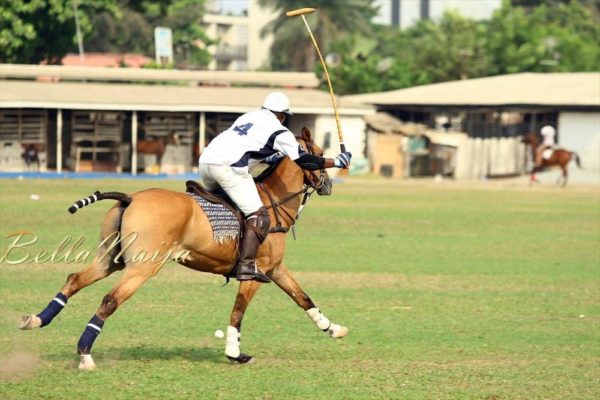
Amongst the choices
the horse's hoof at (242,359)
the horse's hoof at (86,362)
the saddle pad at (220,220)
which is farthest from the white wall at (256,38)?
the horse's hoof at (86,362)

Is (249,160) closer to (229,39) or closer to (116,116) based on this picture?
(116,116)

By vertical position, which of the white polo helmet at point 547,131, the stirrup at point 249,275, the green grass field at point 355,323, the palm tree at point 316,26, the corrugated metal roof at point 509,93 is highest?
the palm tree at point 316,26

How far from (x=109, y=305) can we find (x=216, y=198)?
1649mm

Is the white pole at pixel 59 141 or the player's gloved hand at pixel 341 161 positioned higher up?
the player's gloved hand at pixel 341 161

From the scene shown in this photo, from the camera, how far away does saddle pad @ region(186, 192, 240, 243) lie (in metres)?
12.3

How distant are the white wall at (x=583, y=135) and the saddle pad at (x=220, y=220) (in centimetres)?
4257

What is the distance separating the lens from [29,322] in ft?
37.1

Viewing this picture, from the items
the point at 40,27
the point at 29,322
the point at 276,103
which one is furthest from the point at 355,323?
the point at 40,27

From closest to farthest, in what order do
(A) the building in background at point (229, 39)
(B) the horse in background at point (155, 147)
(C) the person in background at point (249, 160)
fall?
(C) the person in background at point (249, 160) < (B) the horse in background at point (155, 147) < (A) the building in background at point (229, 39)

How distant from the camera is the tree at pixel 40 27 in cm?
6369

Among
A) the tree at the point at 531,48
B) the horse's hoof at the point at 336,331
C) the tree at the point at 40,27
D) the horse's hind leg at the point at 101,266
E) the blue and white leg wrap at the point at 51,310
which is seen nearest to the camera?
the blue and white leg wrap at the point at 51,310

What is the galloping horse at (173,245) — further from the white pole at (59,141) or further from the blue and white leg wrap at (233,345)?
the white pole at (59,141)

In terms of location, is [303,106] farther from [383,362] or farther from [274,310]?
[383,362]

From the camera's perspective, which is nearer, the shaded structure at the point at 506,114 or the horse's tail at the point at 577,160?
the horse's tail at the point at 577,160
